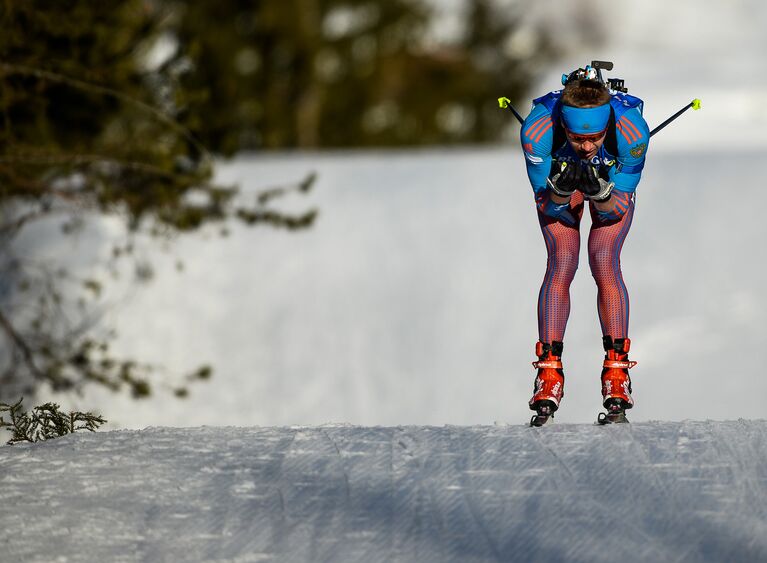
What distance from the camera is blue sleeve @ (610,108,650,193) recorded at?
584cm

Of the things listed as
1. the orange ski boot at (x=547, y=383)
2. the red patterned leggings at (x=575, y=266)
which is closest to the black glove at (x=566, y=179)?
the red patterned leggings at (x=575, y=266)

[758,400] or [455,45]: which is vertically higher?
[455,45]

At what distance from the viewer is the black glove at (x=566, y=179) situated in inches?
231

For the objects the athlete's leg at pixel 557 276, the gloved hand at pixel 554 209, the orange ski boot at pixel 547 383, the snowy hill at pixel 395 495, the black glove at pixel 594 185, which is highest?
the black glove at pixel 594 185

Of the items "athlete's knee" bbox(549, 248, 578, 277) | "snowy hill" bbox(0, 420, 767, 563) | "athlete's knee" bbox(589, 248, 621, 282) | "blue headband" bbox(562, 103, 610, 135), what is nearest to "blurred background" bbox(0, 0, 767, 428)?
"athlete's knee" bbox(549, 248, 578, 277)

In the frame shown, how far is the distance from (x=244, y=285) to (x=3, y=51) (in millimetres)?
8257

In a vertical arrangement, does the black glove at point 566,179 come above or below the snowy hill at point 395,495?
above

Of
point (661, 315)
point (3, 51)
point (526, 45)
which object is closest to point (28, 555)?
point (3, 51)

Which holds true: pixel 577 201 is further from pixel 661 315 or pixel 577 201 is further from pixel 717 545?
pixel 661 315

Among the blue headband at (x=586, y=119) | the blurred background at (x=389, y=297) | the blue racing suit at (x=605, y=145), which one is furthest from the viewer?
the blurred background at (x=389, y=297)

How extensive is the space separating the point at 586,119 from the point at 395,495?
183 centimetres

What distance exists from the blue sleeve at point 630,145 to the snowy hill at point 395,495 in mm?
1115

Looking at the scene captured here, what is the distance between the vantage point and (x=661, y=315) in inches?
659

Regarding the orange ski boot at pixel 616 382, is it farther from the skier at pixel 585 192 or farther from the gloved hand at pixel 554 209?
the gloved hand at pixel 554 209
